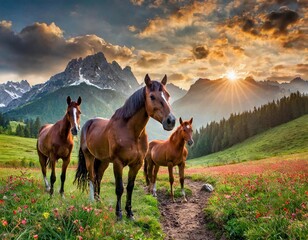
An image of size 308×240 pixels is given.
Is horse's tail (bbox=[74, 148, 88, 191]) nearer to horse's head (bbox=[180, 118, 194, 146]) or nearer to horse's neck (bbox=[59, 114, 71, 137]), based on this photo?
horse's neck (bbox=[59, 114, 71, 137])

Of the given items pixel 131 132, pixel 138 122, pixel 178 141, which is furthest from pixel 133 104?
pixel 178 141

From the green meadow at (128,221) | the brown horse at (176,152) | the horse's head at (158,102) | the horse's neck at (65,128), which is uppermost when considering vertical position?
the horse's head at (158,102)

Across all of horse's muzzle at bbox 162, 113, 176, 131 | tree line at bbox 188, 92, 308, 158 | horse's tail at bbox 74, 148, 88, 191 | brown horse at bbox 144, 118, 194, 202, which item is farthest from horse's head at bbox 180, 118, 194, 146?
tree line at bbox 188, 92, 308, 158

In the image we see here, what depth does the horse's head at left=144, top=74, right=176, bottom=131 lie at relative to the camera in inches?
270

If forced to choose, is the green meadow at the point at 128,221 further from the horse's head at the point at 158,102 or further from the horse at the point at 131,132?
the horse's head at the point at 158,102

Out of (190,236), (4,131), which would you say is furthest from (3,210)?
(4,131)

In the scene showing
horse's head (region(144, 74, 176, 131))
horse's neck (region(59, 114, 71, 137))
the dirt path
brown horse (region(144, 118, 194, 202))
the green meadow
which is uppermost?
horse's head (region(144, 74, 176, 131))

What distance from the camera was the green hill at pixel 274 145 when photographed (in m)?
75.5

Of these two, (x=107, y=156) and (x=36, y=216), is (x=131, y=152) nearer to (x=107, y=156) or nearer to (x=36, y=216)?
(x=107, y=156)

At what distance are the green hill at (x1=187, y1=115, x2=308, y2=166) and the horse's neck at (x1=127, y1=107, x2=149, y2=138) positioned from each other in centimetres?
6550

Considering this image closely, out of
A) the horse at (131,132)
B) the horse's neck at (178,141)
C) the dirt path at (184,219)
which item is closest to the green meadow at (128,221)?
the dirt path at (184,219)

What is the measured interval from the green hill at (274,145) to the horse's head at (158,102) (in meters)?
66.1

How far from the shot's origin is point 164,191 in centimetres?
1596

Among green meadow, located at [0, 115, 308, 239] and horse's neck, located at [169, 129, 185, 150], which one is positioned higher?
horse's neck, located at [169, 129, 185, 150]
